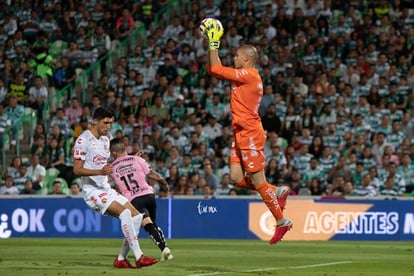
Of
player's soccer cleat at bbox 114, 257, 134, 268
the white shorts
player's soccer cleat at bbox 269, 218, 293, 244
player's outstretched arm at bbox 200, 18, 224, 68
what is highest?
player's outstretched arm at bbox 200, 18, 224, 68

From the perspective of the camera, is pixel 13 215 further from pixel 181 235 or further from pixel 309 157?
pixel 309 157

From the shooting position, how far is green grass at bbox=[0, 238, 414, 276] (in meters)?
14.2

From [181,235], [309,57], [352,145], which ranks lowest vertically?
[181,235]

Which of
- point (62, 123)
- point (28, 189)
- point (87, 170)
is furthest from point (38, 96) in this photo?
point (87, 170)

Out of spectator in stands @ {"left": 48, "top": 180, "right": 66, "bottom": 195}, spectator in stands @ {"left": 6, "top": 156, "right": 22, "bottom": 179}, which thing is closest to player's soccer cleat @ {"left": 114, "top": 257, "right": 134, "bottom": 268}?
spectator in stands @ {"left": 48, "top": 180, "right": 66, "bottom": 195}

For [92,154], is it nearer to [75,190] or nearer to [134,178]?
[134,178]

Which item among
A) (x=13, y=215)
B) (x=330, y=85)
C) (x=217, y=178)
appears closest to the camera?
(x=13, y=215)

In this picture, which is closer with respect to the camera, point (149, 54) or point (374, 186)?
point (374, 186)

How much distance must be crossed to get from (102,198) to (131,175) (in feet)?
7.38

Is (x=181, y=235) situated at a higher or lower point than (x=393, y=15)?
lower

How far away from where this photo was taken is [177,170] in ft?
83.8

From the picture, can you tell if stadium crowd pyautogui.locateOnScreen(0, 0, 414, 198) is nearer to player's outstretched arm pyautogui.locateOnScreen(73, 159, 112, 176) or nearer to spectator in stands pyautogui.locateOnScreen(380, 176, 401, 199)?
spectator in stands pyautogui.locateOnScreen(380, 176, 401, 199)

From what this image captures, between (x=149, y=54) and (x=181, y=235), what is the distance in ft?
23.1

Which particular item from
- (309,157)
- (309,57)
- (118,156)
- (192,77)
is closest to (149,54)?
(192,77)
